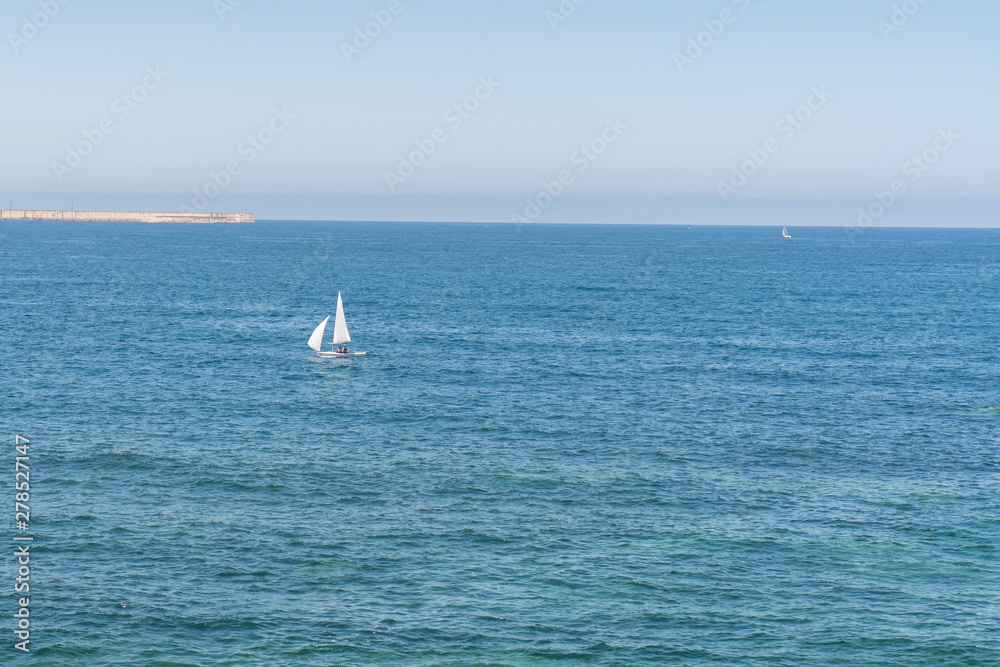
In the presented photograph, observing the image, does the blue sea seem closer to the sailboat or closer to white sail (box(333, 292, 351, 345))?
the sailboat

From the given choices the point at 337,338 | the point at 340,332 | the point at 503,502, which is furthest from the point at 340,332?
the point at 503,502

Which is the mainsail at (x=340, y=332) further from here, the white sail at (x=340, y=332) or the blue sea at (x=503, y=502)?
the blue sea at (x=503, y=502)

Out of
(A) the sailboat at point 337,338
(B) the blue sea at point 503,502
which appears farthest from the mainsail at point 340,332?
(B) the blue sea at point 503,502

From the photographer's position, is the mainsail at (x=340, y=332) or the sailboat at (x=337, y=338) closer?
the sailboat at (x=337, y=338)

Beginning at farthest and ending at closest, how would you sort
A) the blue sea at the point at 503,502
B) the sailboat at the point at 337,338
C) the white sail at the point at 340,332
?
the white sail at the point at 340,332 < the sailboat at the point at 337,338 < the blue sea at the point at 503,502

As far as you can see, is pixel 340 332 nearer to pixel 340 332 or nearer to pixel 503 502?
pixel 340 332

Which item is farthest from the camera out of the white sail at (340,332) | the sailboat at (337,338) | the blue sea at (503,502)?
the white sail at (340,332)

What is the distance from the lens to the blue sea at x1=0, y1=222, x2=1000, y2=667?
42.6 metres

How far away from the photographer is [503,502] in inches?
2325

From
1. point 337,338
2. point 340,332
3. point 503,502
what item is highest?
point 340,332

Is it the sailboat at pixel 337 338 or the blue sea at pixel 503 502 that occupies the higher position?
the sailboat at pixel 337 338

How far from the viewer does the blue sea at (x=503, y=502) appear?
4259 centimetres

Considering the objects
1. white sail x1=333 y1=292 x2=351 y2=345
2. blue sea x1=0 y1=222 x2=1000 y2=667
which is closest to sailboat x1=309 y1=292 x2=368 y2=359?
white sail x1=333 y1=292 x2=351 y2=345

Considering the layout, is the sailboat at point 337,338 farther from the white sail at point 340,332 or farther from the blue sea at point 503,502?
the blue sea at point 503,502
